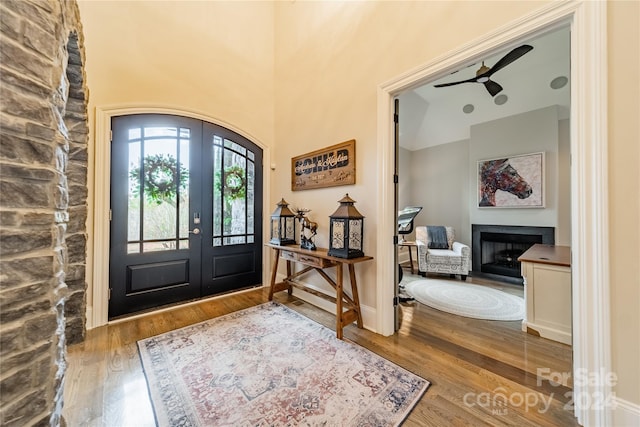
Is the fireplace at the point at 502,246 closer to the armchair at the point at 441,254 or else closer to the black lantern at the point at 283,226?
the armchair at the point at 441,254

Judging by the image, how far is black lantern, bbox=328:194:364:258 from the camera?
2.29 meters

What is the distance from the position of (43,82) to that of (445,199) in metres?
6.16

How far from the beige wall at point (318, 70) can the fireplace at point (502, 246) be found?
335cm

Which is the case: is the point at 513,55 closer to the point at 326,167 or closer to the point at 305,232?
the point at 326,167

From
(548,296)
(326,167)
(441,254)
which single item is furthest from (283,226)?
(441,254)

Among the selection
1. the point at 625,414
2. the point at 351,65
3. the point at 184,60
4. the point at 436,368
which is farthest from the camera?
the point at 184,60

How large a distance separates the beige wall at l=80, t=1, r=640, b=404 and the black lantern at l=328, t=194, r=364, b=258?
0.16 meters

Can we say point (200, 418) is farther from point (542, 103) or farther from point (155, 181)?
point (542, 103)

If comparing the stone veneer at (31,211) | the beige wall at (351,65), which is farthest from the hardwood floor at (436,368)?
the beige wall at (351,65)

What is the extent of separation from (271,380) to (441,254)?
3.61 m

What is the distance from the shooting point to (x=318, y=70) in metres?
3.06

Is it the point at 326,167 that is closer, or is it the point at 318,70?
the point at 326,167

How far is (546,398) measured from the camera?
152 centimetres

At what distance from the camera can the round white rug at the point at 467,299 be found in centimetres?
279
